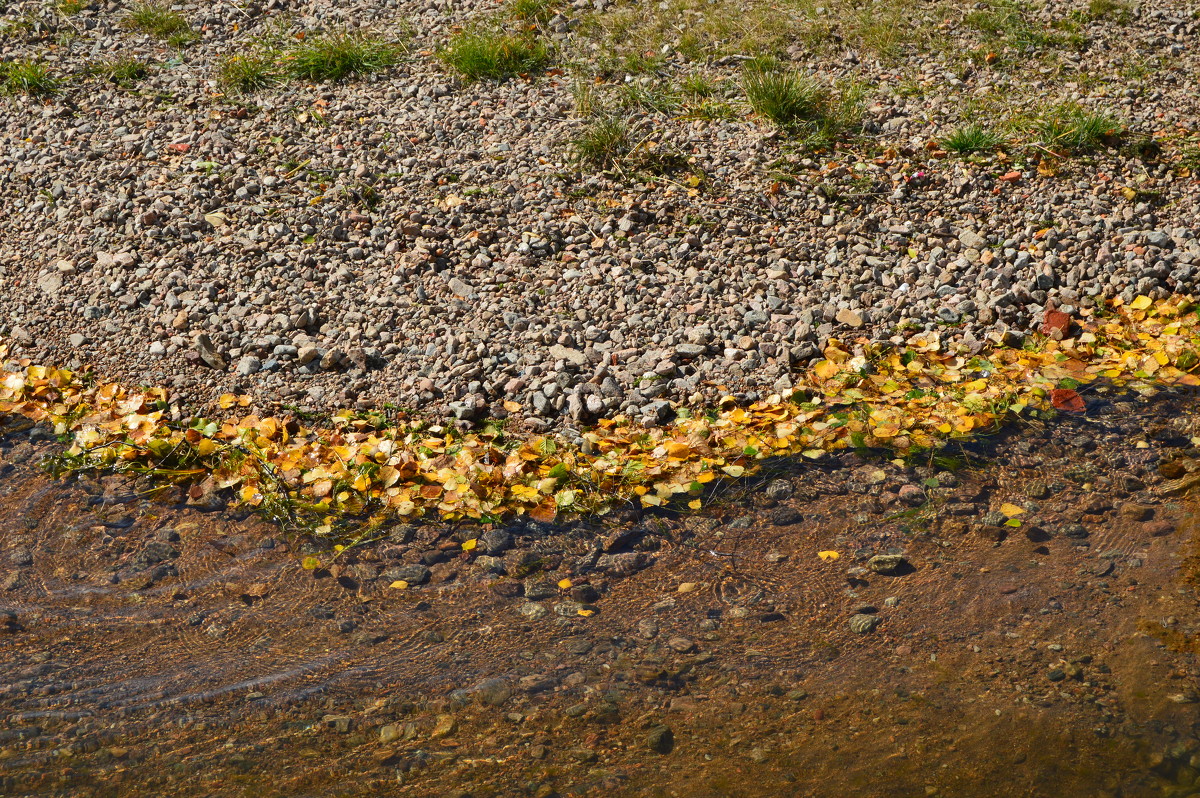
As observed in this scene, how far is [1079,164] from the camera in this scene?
5.29 metres

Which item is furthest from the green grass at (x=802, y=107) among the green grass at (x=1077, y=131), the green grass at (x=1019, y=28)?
the green grass at (x=1019, y=28)

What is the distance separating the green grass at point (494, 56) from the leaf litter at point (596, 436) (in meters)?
3.13

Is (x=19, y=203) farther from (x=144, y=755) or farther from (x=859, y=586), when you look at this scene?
(x=859, y=586)

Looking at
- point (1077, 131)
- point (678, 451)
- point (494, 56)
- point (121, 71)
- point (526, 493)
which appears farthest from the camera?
point (121, 71)

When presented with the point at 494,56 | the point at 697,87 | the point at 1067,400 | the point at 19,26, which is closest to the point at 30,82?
the point at 19,26

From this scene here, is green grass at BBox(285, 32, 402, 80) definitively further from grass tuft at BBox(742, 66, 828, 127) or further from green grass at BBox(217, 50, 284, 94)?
grass tuft at BBox(742, 66, 828, 127)

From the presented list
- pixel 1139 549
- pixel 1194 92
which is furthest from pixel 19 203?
pixel 1194 92

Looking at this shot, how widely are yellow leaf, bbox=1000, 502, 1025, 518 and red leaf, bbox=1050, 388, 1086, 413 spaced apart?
2.47 feet

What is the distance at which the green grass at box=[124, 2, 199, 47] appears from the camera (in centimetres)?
682

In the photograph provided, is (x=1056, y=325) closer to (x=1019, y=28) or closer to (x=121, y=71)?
(x=1019, y=28)

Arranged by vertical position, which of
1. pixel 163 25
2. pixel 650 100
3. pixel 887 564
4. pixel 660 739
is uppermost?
pixel 163 25

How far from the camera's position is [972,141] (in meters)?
5.39

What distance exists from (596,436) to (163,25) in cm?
545

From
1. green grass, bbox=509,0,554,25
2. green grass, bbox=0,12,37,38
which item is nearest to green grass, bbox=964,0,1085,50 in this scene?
green grass, bbox=509,0,554,25
